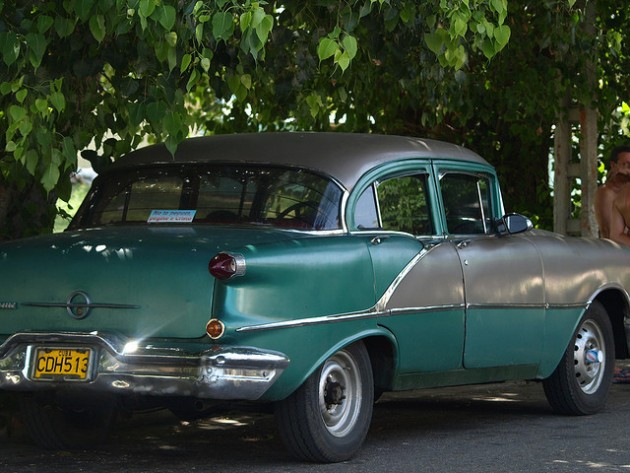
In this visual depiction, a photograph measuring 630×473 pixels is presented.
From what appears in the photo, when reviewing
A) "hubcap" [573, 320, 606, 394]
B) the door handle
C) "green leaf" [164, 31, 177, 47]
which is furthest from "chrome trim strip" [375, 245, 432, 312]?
"hubcap" [573, 320, 606, 394]

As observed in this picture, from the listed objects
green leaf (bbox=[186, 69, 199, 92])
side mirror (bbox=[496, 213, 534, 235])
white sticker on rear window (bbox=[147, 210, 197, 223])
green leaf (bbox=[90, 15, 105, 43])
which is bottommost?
white sticker on rear window (bbox=[147, 210, 197, 223])

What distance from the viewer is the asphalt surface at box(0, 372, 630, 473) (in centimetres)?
733

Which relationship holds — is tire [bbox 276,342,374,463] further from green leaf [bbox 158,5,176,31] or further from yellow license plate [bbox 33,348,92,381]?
green leaf [bbox 158,5,176,31]

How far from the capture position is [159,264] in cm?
691

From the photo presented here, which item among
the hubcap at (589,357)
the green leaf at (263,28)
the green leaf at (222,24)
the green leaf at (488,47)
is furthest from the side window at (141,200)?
the hubcap at (589,357)

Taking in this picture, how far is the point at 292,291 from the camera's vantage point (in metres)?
6.97

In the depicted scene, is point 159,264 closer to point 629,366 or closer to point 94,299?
point 94,299

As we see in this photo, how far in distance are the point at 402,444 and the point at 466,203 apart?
1535mm

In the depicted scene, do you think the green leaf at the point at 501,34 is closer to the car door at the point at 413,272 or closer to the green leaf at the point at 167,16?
the car door at the point at 413,272

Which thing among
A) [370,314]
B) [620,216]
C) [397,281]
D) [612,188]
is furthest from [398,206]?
[612,188]

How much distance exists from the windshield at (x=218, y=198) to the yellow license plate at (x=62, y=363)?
1.15 metres

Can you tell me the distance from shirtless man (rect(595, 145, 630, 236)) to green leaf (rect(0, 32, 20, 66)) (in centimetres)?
577

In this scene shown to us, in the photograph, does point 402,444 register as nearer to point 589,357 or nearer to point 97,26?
point 589,357

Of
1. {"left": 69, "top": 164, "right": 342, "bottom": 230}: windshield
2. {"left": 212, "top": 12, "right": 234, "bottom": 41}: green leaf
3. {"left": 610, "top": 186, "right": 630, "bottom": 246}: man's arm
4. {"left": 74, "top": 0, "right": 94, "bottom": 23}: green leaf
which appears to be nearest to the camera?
{"left": 212, "top": 12, "right": 234, "bottom": 41}: green leaf
